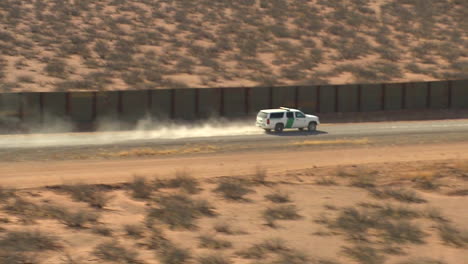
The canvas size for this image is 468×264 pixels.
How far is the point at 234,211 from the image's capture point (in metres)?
22.3

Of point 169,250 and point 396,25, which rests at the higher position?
point 396,25

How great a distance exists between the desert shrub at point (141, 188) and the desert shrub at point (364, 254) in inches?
300

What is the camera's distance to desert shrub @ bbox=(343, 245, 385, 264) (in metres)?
17.6

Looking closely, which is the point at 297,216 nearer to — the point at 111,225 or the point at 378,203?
the point at 378,203

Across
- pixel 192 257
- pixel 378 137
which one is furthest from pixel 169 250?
pixel 378 137

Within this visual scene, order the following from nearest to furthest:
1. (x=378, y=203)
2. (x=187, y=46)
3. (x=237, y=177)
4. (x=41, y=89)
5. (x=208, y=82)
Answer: (x=378, y=203) < (x=237, y=177) < (x=41, y=89) < (x=208, y=82) < (x=187, y=46)

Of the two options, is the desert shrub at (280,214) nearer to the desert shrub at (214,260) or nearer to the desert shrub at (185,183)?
the desert shrub at (185,183)

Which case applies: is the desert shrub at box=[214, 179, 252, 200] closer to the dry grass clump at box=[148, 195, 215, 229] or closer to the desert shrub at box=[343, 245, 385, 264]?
the dry grass clump at box=[148, 195, 215, 229]

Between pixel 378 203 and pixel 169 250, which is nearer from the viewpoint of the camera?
pixel 169 250

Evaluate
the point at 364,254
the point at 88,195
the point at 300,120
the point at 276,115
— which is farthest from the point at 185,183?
the point at 300,120

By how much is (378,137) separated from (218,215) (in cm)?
1981

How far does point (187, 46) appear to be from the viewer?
200 feet

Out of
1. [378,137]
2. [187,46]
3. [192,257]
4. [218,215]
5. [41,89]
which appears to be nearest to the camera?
[192,257]

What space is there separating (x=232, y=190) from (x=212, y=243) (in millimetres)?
5686
